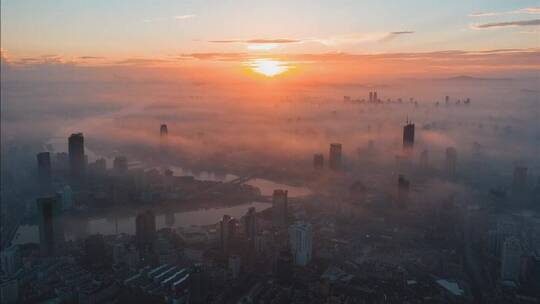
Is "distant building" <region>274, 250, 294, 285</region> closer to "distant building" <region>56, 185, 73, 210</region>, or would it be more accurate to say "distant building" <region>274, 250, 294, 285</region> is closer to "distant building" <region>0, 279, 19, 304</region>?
"distant building" <region>0, 279, 19, 304</region>

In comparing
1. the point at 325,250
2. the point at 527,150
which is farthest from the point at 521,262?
the point at 527,150

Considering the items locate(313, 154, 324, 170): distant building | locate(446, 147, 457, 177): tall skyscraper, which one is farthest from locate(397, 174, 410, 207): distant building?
locate(313, 154, 324, 170): distant building

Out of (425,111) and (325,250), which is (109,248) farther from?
(425,111)

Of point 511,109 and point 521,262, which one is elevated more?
point 511,109

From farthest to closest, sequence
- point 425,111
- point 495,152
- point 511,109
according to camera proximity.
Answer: point 425,111, point 495,152, point 511,109

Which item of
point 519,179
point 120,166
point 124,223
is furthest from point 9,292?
point 519,179

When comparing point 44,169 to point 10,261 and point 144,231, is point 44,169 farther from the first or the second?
point 10,261

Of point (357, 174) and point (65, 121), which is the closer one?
point (357, 174)
